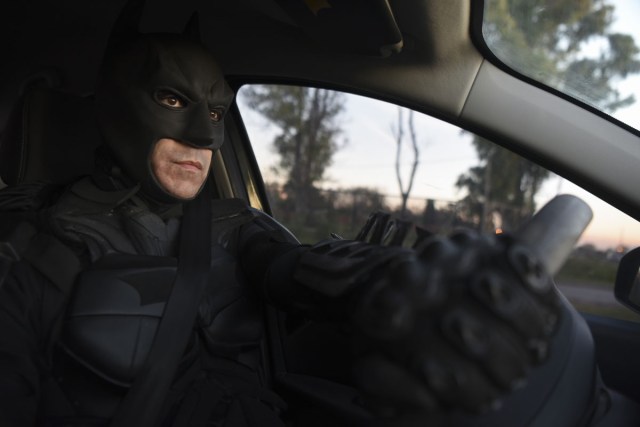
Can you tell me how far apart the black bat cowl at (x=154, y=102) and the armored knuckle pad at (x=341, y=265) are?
32 centimetres

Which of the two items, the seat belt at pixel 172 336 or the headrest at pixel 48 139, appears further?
the headrest at pixel 48 139

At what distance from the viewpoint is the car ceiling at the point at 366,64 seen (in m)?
1.07

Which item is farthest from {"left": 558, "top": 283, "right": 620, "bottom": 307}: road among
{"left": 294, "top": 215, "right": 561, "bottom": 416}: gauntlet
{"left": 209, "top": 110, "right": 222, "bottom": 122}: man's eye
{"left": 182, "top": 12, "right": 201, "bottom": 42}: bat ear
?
{"left": 182, "top": 12, "right": 201, "bottom": 42}: bat ear

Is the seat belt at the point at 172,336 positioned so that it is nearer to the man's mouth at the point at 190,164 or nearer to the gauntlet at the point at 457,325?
the man's mouth at the point at 190,164

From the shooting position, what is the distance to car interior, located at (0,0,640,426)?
0.98 metres

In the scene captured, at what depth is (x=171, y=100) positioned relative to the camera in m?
1.10

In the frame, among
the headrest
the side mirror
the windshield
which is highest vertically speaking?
the windshield

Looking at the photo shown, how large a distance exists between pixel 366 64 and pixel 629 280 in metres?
0.71

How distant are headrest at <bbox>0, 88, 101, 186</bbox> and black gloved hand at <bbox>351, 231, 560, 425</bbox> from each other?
3.17ft

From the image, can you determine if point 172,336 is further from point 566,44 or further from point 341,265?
point 566,44

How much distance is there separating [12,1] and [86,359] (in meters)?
0.97

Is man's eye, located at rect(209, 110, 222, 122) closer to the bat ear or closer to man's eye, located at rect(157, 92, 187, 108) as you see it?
man's eye, located at rect(157, 92, 187, 108)

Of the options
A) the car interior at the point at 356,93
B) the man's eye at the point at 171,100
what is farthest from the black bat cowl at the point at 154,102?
the car interior at the point at 356,93

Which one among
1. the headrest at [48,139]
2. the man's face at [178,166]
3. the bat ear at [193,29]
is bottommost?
the headrest at [48,139]
